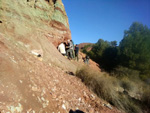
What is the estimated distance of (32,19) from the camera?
7.17m

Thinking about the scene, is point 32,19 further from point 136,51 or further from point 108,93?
point 136,51

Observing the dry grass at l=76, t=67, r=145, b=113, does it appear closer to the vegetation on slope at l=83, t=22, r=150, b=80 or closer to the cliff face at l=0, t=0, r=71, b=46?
the cliff face at l=0, t=0, r=71, b=46

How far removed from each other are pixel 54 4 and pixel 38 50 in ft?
26.7

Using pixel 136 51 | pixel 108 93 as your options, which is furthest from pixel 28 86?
pixel 136 51

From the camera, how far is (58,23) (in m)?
10.0

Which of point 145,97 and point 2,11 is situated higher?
point 2,11

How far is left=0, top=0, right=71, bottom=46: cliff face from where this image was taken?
16.1 ft

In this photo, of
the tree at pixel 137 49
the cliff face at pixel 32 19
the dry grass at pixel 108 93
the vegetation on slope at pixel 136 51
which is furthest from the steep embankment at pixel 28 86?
the tree at pixel 137 49

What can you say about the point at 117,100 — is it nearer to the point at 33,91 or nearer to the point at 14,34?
the point at 33,91

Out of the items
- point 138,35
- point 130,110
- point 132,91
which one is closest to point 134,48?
point 138,35

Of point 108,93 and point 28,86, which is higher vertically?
point 28,86

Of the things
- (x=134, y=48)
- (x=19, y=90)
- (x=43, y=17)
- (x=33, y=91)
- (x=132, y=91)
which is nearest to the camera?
(x=19, y=90)

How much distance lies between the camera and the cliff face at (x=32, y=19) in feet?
16.1

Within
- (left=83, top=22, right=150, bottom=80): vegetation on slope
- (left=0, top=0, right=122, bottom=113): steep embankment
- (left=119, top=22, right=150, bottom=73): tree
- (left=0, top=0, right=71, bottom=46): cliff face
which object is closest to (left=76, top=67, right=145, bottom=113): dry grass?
(left=0, top=0, right=122, bottom=113): steep embankment
